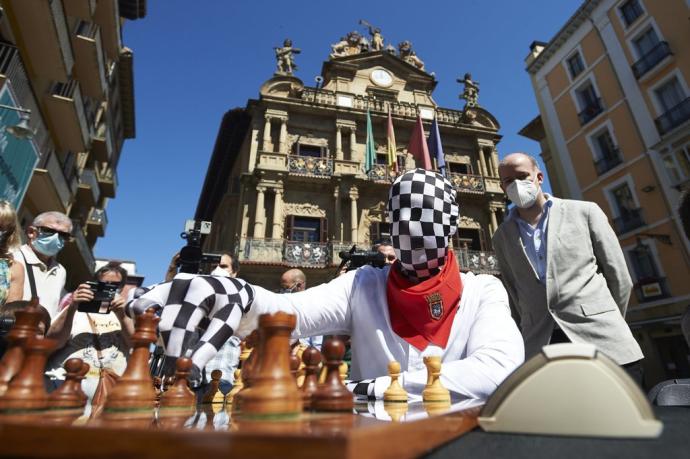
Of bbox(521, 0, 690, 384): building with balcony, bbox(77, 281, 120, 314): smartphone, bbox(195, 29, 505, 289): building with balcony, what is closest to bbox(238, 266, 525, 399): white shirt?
bbox(77, 281, 120, 314): smartphone

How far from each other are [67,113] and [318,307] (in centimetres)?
1274

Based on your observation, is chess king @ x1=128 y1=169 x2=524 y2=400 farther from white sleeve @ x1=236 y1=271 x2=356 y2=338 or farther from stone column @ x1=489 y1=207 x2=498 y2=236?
stone column @ x1=489 y1=207 x2=498 y2=236

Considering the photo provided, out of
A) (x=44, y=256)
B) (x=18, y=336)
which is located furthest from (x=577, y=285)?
(x=44, y=256)

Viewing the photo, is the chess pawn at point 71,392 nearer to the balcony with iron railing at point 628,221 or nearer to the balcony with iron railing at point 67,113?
the balcony with iron railing at point 67,113

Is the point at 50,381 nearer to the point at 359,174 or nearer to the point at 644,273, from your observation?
the point at 359,174

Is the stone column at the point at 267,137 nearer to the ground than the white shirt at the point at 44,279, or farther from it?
farther from it

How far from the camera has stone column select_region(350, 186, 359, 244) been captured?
46.1 ft

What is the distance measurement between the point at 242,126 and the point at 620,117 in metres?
16.8

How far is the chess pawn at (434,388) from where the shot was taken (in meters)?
1.11

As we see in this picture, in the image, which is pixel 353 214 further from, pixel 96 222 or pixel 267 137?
pixel 96 222

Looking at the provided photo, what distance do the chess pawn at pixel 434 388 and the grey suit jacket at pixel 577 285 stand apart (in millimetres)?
1155

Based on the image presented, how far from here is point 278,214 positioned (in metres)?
13.7

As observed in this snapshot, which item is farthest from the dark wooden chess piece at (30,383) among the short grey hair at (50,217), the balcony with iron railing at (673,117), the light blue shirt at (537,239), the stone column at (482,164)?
the balcony with iron railing at (673,117)

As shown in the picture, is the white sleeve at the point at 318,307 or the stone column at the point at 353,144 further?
the stone column at the point at 353,144
